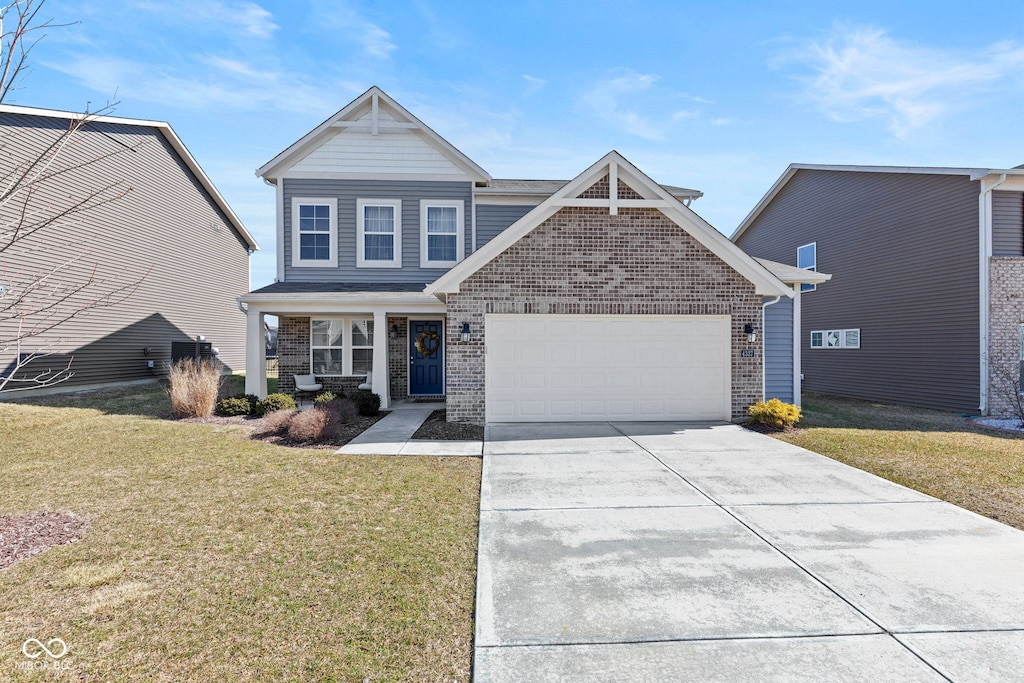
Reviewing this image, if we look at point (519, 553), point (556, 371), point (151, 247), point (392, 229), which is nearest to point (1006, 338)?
point (556, 371)

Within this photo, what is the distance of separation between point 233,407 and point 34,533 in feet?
22.8

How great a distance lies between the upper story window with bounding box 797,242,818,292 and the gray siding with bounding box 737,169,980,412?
213mm

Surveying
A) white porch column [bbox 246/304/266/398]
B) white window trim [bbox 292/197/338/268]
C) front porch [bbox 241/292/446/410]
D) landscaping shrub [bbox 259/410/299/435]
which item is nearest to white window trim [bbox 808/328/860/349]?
front porch [bbox 241/292/446/410]

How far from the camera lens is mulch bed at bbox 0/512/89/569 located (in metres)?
4.40

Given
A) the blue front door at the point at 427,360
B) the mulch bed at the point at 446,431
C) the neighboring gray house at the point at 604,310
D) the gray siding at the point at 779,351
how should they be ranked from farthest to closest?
the blue front door at the point at 427,360, the gray siding at the point at 779,351, the neighboring gray house at the point at 604,310, the mulch bed at the point at 446,431

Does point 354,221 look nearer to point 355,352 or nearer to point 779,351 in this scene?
point 355,352

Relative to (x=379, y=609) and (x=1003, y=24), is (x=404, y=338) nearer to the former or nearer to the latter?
(x=379, y=609)

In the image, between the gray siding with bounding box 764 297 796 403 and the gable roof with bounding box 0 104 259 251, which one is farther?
the gable roof with bounding box 0 104 259 251

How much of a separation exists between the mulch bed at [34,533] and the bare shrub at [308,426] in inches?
151

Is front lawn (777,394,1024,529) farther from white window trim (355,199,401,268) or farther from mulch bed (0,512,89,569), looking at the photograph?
white window trim (355,199,401,268)

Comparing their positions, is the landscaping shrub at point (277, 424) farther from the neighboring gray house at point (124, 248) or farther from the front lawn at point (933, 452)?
the front lawn at point (933, 452)

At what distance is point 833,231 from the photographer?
17219mm

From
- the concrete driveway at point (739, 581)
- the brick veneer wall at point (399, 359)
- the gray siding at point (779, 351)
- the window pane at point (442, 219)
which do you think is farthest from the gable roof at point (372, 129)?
the concrete driveway at point (739, 581)

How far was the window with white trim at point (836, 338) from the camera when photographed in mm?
16625
